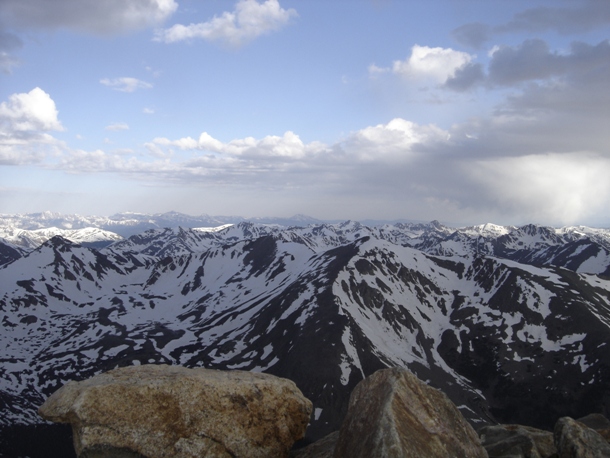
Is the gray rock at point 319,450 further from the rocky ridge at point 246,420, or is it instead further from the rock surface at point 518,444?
the rock surface at point 518,444

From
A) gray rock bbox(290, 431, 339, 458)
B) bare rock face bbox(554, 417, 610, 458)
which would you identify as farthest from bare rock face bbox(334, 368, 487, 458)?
bare rock face bbox(554, 417, 610, 458)

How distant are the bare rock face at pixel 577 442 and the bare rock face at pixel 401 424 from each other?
375cm

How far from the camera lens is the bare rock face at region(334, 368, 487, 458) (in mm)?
12078

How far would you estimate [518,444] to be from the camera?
16.3 m

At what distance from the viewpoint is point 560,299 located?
18962 cm

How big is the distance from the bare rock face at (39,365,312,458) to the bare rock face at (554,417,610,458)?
1087cm

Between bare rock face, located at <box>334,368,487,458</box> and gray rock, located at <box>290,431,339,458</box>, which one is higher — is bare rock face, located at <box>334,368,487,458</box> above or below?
above

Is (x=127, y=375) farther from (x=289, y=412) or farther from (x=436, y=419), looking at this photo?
(x=436, y=419)

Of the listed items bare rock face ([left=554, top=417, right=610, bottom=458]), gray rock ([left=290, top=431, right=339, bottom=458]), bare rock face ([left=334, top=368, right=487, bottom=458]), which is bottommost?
gray rock ([left=290, top=431, right=339, bottom=458])

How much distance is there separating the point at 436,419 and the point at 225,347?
174859mm

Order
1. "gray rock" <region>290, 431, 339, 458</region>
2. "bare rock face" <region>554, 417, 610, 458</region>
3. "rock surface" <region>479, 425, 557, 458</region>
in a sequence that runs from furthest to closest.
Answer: "gray rock" <region>290, 431, 339, 458</region> < "rock surface" <region>479, 425, 557, 458</region> < "bare rock face" <region>554, 417, 610, 458</region>

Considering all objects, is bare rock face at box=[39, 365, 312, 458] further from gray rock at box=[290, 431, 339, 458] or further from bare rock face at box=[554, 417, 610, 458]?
bare rock face at box=[554, 417, 610, 458]

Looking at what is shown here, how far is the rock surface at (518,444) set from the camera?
15789 millimetres

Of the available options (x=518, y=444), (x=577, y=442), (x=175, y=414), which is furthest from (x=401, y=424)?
(x=175, y=414)
